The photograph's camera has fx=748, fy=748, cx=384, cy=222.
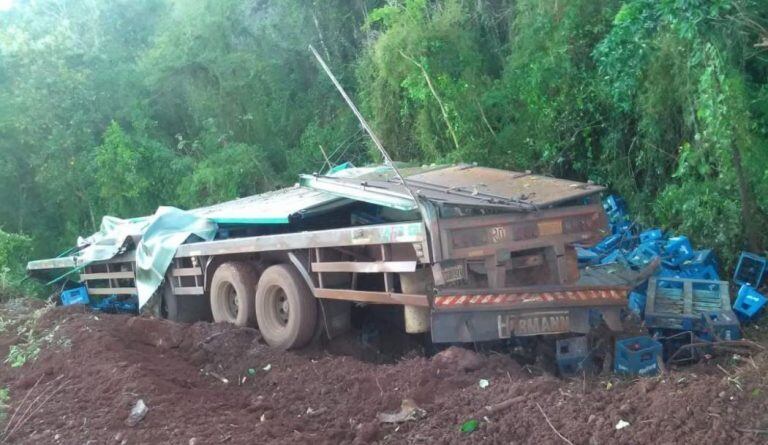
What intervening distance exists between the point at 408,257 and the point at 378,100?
26.1ft

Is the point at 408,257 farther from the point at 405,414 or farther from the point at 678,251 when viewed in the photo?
the point at 678,251

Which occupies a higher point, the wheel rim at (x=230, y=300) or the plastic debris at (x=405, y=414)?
the wheel rim at (x=230, y=300)

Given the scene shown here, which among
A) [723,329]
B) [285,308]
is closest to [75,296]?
[285,308]

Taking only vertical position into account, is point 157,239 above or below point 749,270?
above

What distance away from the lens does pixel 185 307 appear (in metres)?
10.3

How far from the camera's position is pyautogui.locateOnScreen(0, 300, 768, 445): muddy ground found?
4.32 metres

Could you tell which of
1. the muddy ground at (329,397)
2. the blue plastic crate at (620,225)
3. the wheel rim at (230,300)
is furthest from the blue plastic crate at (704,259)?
the wheel rim at (230,300)

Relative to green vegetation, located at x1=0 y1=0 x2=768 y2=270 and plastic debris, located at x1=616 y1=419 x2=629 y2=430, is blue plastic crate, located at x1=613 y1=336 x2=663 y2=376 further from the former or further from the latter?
green vegetation, located at x1=0 y1=0 x2=768 y2=270

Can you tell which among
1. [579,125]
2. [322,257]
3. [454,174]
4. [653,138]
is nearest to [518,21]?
[579,125]

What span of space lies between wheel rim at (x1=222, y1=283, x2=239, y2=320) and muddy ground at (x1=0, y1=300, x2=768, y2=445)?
801 millimetres

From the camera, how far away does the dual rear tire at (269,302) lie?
7.78 metres

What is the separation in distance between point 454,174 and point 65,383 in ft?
14.2

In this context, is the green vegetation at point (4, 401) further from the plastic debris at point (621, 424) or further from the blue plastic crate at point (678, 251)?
the blue plastic crate at point (678, 251)

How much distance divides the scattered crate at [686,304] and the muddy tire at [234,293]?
4308mm
